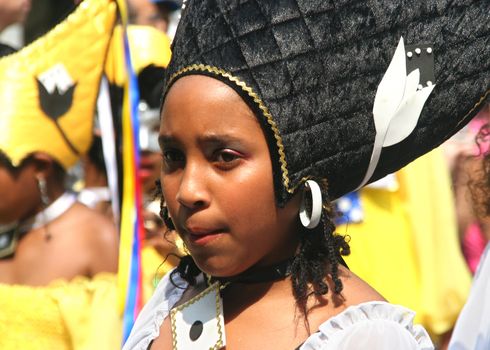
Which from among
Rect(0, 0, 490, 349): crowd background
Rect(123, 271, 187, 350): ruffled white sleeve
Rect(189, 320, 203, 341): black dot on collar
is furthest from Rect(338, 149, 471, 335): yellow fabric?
Rect(189, 320, 203, 341): black dot on collar

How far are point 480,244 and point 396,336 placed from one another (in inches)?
122

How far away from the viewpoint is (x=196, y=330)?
2.48 meters

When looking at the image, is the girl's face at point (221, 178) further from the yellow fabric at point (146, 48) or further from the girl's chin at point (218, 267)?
the yellow fabric at point (146, 48)

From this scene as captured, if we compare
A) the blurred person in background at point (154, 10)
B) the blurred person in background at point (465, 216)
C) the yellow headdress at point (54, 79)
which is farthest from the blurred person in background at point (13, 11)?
the blurred person in background at point (465, 216)

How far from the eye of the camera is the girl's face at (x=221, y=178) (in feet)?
7.41

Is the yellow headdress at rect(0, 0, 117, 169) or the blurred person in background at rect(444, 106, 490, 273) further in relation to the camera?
the blurred person in background at rect(444, 106, 490, 273)

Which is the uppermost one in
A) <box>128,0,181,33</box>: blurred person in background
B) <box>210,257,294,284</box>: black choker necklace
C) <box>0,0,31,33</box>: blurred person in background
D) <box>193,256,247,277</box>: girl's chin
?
<box>128,0,181,33</box>: blurred person in background

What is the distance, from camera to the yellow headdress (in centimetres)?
406

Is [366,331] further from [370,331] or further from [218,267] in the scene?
[218,267]

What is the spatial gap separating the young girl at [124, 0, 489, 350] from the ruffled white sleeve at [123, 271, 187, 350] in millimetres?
231

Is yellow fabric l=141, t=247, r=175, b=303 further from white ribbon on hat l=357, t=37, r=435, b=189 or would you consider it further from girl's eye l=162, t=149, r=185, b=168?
white ribbon on hat l=357, t=37, r=435, b=189

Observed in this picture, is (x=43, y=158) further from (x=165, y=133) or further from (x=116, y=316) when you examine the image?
(x=165, y=133)

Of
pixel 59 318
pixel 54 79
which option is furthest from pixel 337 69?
pixel 59 318

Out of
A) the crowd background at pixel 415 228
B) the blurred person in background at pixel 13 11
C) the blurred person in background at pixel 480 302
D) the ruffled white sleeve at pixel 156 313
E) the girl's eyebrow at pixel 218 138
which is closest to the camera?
the girl's eyebrow at pixel 218 138
